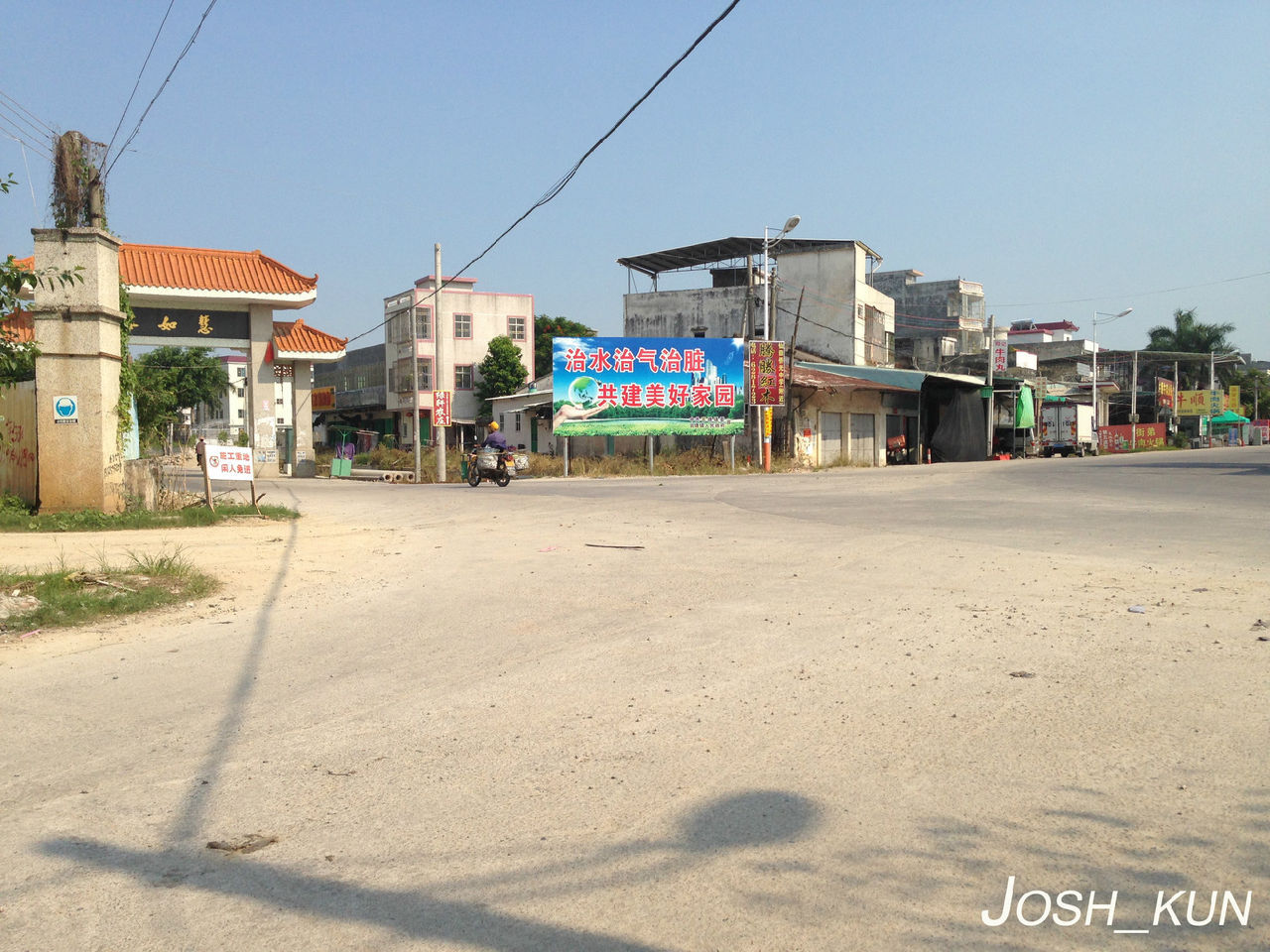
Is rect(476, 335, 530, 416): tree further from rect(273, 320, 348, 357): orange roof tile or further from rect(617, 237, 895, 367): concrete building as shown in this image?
rect(273, 320, 348, 357): orange roof tile

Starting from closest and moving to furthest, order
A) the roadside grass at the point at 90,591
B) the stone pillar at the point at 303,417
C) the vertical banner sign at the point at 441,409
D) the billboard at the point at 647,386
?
1. the roadside grass at the point at 90,591
2. the billboard at the point at 647,386
3. the vertical banner sign at the point at 441,409
4. the stone pillar at the point at 303,417

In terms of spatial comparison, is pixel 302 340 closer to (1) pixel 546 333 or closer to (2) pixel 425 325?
(2) pixel 425 325

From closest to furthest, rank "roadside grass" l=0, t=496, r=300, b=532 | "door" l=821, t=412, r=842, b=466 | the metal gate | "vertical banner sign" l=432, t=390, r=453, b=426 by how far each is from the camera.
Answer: "roadside grass" l=0, t=496, r=300, b=532
the metal gate
"vertical banner sign" l=432, t=390, r=453, b=426
"door" l=821, t=412, r=842, b=466

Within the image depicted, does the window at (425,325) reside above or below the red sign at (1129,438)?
above

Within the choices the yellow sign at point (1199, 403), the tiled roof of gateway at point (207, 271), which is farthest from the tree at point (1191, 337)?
the tiled roof of gateway at point (207, 271)

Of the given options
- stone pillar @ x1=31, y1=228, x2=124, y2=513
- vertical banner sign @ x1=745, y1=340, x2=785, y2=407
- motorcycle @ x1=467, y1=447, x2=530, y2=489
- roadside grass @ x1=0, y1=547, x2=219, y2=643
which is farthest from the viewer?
vertical banner sign @ x1=745, y1=340, x2=785, y2=407

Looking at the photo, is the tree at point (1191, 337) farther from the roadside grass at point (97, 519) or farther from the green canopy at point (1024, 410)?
the roadside grass at point (97, 519)

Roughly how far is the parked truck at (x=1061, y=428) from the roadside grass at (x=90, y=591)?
48085 mm

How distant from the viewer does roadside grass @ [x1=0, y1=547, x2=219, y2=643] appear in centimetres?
716

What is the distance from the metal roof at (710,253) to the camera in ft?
149

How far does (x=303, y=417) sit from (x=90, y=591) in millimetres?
27641

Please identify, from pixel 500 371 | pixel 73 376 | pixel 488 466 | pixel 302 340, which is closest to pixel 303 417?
pixel 302 340

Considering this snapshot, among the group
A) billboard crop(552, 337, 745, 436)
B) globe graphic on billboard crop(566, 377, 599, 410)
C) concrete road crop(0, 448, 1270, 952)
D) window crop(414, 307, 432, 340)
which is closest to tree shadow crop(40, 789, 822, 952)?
concrete road crop(0, 448, 1270, 952)

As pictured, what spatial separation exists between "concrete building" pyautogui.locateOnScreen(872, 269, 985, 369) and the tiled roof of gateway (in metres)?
40.7
